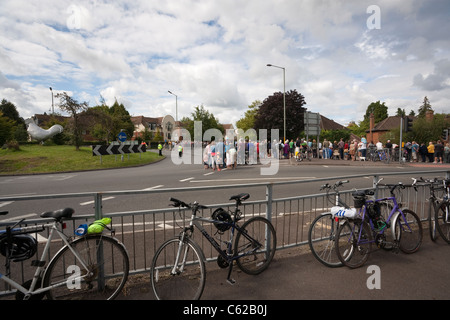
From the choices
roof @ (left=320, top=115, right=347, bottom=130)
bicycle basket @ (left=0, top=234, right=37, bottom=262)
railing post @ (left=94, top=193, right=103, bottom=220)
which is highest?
roof @ (left=320, top=115, right=347, bottom=130)

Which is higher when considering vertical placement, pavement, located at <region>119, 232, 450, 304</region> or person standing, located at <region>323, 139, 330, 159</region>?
person standing, located at <region>323, 139, 330, 159</region>

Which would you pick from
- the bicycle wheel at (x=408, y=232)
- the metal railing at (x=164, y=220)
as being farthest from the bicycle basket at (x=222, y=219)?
the bicycle wheel at (x=408, y=232)

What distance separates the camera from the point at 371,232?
12.0ft

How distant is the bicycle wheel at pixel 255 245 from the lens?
3357 mm

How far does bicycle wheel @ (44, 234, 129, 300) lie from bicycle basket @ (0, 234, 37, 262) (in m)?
0.25

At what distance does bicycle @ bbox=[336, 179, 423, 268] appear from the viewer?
3.50 m

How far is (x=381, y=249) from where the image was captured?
4.11 meters

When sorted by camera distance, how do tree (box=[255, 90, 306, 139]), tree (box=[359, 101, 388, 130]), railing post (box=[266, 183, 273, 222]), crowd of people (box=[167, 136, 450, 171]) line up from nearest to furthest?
railing post (box=[266, 183, 273, 222]), crowd of people (box=[167, 136, 450, 171]), tree (box=[255, 90, 306, 139]), tree (box=[359, 101, 388, 130])

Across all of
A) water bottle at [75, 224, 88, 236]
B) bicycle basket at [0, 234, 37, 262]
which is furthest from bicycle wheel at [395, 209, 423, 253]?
bicycle basket at [0, 234, 37, 262]

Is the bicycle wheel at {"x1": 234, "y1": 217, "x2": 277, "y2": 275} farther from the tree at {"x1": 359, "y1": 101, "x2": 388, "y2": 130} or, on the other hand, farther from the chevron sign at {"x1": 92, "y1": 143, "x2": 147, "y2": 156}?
the tree at {"x1": 359, "y1": 101, "x2": 388, "y2": 130}

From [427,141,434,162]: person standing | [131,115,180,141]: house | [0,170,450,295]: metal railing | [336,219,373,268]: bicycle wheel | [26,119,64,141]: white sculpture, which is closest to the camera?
[0,170,450,295]: metal railing
